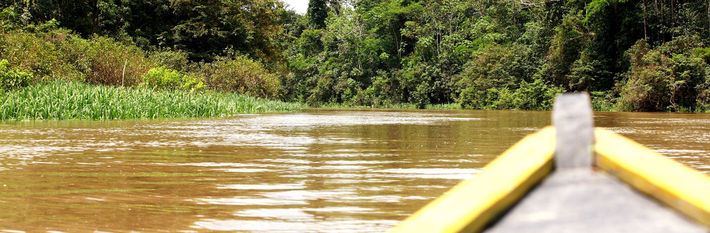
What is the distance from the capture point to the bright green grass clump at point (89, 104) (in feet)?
38.7

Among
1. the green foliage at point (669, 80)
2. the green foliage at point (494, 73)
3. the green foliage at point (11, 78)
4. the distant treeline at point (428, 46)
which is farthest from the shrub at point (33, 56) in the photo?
the green foliage at point (494, 73)

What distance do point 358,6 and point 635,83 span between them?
2847 cm

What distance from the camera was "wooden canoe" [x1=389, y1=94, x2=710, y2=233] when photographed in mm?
956

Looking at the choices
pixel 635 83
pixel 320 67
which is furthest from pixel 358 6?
pixel 635 83

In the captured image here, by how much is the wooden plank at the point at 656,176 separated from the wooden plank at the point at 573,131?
1.1 inches

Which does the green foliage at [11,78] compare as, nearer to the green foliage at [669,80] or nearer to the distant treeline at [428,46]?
the distant treeline at [428,46]

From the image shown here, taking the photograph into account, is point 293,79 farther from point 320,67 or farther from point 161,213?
point 161,213

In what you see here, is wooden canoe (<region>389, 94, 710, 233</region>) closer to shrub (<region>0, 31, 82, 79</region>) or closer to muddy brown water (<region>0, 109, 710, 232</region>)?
muddy brown water (<region>0, 109, 710, 232</region>)

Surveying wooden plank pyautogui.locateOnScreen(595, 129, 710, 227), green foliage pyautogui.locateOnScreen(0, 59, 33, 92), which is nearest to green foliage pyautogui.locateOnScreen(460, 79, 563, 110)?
green foliage pyautogui.locateOnScreen(0, 59, 33, 92)

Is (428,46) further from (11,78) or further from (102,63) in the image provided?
(11,78)

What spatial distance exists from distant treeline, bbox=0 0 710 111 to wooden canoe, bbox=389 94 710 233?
1617 cm

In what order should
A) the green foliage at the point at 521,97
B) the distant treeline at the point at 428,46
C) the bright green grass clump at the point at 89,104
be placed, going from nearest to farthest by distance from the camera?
the bright green grass clump at the point at 89,104 → the distant treeline at the point at 428,46 → the green foliage at the point at 521,97

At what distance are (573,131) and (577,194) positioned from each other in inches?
4.5

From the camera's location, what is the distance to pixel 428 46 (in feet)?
152
